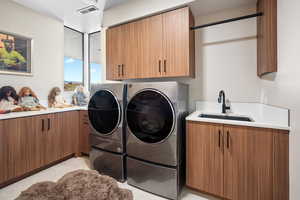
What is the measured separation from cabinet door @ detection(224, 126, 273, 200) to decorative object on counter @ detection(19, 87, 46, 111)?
8.81ft

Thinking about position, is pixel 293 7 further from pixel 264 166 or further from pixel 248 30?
pixel 264 166

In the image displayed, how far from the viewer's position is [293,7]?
0.99m

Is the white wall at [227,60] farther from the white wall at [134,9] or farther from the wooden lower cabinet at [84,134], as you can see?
the wooden lower cabinet at [84,134]

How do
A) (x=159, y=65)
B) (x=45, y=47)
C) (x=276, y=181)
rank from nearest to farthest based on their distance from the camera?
(x=276, y=181)
(x=159, y=65)
(x=45, y=47)

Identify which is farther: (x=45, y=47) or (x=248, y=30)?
(x=45, y=47)

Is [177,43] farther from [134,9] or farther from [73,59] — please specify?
[73,59]

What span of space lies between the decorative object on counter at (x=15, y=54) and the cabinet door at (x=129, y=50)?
1.60 metres

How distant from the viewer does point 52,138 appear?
2.24 metres

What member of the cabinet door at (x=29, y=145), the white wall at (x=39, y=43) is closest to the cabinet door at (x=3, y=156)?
the cabinet door at (x=29, y=145)

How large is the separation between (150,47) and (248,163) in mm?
1767

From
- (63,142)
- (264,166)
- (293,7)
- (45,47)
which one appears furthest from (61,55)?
(264,166)

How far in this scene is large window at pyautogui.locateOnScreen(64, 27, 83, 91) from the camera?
3.07m

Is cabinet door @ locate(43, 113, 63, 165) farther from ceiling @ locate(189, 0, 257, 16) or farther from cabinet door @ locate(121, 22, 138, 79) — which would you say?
ceiling @ locate(189, 0, 257, 16)

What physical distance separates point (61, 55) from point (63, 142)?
1.73m
